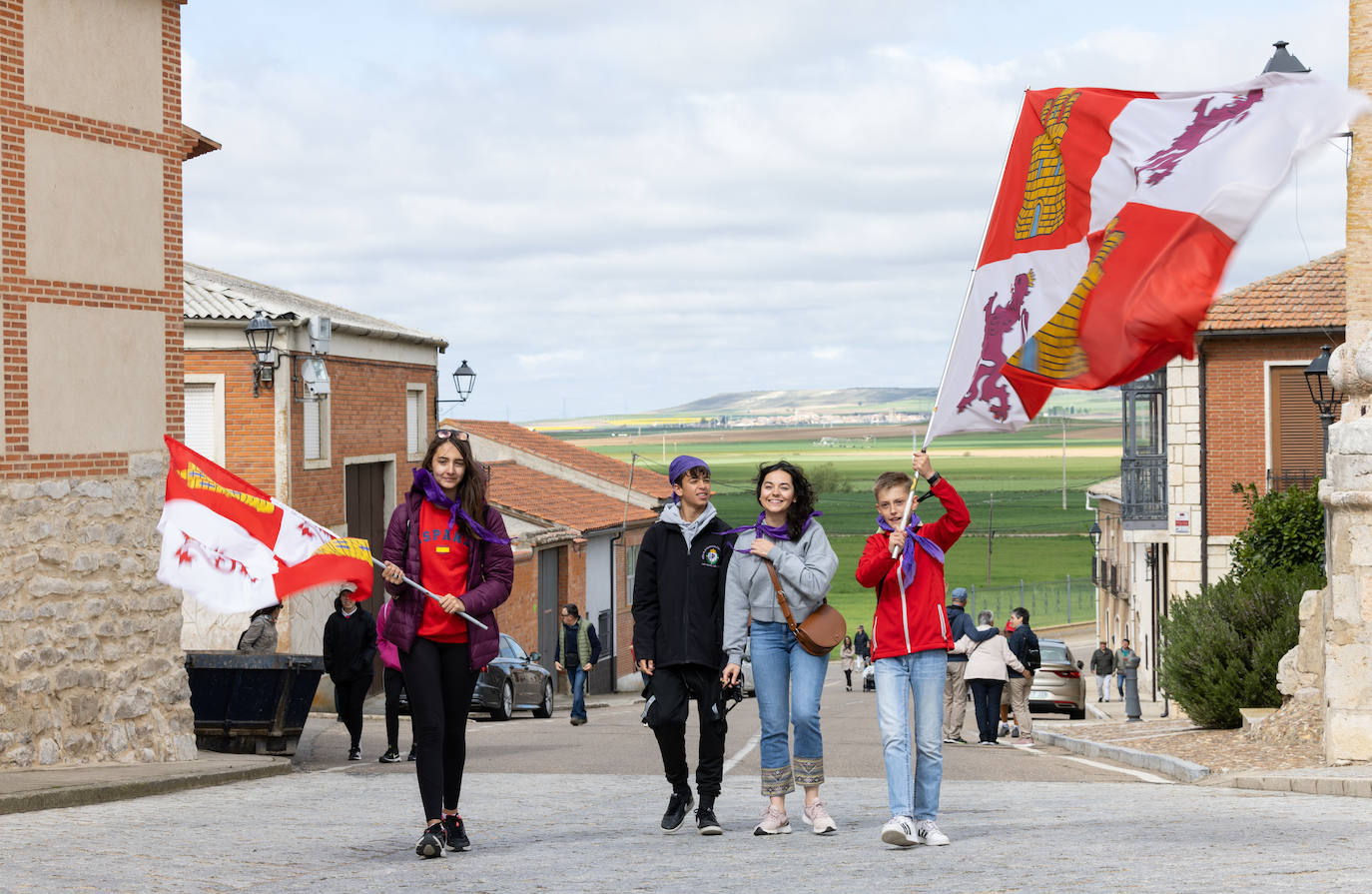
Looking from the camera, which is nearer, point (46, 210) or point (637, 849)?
point (637, 849)

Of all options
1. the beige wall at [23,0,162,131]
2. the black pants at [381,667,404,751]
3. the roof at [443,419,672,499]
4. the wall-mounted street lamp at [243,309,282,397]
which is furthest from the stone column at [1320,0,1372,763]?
the roof at [443,419,672,499]

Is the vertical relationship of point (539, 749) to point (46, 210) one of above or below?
below

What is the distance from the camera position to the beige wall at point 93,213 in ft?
39.1

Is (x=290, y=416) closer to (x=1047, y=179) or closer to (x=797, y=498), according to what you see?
(x=797, y=498)

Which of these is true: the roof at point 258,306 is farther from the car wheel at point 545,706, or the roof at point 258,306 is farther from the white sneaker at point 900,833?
the white sneaker at point 900,833

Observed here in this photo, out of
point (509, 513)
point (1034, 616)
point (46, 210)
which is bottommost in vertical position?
point (1034, 616)

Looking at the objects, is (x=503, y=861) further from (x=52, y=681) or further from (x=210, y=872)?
(x=52, y=681)

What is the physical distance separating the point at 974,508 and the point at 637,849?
425ft

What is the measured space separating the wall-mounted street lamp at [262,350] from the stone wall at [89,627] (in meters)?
9.42

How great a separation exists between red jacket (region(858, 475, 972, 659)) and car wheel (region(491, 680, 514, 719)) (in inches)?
585

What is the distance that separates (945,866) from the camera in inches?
260

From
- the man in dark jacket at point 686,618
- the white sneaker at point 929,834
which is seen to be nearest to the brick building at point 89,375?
the man in dark jacket at point 686,618

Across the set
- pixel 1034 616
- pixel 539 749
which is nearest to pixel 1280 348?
pixel 539 749

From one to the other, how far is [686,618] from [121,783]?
5218 mm
